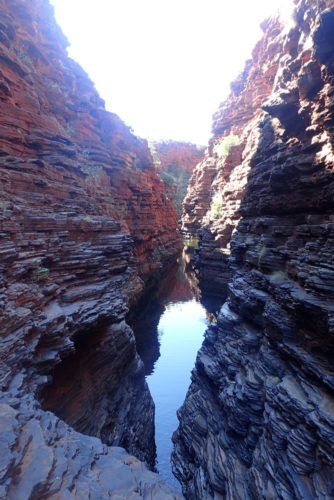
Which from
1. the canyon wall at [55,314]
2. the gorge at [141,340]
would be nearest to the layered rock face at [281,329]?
the gorge at [141,340]

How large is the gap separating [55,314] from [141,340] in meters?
11.3

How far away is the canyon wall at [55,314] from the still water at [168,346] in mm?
2317

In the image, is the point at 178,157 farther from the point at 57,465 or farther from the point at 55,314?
the point at 57,465

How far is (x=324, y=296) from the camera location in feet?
20.6

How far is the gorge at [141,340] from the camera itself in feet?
16.2

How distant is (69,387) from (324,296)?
25.6 ft

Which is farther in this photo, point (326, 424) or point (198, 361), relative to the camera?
point (198, 361)

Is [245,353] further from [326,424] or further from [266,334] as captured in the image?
[326,424]

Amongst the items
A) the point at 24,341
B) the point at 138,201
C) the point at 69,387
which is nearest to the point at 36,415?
the point at 24,341

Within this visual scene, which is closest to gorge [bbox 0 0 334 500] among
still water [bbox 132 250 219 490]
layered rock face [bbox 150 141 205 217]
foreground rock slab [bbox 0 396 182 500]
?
foreground rock slab [bbox 0 396 182 500]

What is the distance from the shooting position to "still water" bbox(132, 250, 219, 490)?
12883mm

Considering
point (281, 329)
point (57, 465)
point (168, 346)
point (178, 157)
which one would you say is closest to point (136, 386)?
point (281, 329)

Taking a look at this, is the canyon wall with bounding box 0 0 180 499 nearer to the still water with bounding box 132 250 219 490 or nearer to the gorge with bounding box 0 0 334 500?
the gorge with bounding box 0 0 334 500

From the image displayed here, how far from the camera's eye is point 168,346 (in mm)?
19984
